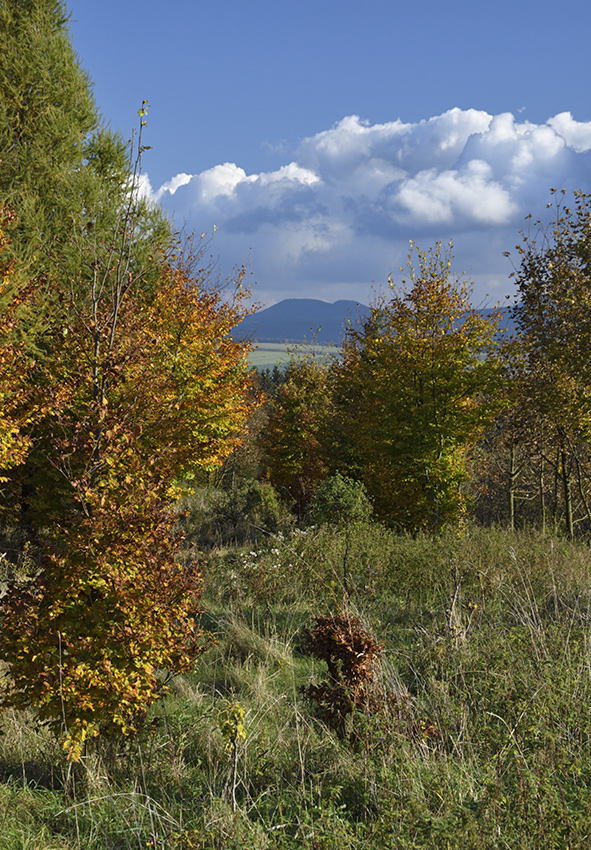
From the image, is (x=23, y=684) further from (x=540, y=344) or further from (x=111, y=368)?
(x=540, y=344)

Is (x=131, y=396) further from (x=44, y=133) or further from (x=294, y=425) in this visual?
(x=294, y=425)

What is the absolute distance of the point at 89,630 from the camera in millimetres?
4270

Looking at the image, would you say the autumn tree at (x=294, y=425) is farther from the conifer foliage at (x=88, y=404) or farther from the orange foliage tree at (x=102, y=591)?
the orange foliage tree at (x=102, y=591)

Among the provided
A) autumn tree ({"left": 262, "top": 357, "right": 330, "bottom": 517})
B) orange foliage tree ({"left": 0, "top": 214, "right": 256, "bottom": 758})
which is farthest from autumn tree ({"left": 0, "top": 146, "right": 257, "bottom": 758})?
autumn tree ({"left": 262, "top": 357, "right": 330, "bottom": 517})

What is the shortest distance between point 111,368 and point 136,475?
3.01 feet

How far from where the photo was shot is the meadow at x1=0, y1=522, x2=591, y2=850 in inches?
114

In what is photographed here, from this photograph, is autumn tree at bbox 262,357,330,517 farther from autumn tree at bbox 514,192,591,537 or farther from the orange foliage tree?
the orange foliage tree

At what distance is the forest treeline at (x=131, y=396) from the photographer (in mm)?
4215

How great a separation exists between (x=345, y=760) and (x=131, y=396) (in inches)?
138

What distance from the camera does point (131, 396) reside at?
17.3 ft

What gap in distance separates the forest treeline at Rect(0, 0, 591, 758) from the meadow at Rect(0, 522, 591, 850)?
46 cm

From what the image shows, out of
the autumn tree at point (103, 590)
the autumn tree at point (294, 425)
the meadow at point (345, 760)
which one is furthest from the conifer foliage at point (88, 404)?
the autumn tree at point (294, 425)

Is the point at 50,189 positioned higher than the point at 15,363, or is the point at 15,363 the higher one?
the point at 50,189

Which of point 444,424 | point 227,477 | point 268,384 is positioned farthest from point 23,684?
point 268,384
